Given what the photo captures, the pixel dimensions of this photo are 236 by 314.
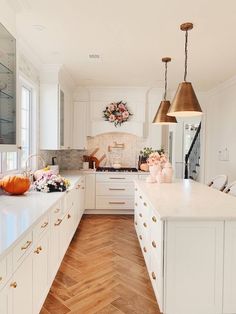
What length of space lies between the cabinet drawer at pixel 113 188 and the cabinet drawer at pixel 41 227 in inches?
119

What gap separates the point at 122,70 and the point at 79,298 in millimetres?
3151

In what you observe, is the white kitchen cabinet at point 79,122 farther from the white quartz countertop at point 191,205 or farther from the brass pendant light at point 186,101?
the brass pendant light at point 186,101

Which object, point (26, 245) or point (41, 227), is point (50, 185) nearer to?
point (41, 227)

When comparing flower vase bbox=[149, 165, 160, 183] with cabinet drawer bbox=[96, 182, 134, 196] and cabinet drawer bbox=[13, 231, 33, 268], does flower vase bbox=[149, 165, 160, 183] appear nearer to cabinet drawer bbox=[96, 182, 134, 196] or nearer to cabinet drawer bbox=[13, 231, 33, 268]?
cabinet drawer bbox=[96, 182, 134, 196]

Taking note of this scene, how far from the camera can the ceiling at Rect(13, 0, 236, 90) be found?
7.50 ft

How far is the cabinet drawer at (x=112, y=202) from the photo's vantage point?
17.0ft

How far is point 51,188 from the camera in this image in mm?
2824

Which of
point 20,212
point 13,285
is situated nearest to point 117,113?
point 20,212

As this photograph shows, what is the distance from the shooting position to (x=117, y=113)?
17.5 feet

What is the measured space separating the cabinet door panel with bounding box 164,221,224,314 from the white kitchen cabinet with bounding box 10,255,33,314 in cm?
90

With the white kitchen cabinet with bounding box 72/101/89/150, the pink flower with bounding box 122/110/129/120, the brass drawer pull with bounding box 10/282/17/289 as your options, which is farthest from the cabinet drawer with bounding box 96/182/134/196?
the brass drawer pull with bounding box 10/282/17/289

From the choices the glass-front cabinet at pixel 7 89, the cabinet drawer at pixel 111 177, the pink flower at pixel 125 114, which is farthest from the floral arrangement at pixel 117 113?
the glass-front cabinet at pixel 7 89

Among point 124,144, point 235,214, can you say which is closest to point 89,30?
point 235,214

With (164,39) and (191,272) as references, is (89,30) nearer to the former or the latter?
(164,39)
